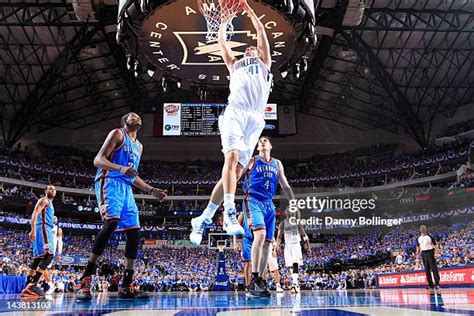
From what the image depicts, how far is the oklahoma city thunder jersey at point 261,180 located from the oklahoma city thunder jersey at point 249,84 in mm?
1019

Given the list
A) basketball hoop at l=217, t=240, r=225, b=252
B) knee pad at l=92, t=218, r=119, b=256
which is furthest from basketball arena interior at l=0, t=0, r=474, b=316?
basketball hoop at l=217, t=240, r=225, b=252

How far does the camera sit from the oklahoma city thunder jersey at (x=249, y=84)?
13.7 feet

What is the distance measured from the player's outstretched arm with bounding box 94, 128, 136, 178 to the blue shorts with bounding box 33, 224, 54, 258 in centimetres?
298

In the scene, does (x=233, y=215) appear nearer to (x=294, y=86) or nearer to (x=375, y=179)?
(x=294, y=86)

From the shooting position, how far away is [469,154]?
2723cm

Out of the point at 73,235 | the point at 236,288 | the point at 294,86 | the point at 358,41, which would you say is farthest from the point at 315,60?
the point at 73,235

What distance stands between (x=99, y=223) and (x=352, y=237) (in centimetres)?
1955

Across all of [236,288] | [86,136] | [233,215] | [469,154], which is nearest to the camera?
[233,215]

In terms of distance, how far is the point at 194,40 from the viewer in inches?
337

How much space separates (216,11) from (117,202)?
386cm

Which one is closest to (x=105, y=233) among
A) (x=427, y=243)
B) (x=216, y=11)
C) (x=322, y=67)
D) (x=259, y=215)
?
(x=259, y=215)

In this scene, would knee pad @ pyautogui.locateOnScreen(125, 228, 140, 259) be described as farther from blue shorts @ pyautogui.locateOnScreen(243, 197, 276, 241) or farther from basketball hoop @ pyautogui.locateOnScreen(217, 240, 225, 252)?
basketball hoop @ pyautogui.locateOnScreen(217, 240, 225, 252)

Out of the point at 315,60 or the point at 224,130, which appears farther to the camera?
the point at 315,60

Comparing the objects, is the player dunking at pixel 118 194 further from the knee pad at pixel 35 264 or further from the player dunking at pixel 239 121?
the knee pad at pixel 35 264
